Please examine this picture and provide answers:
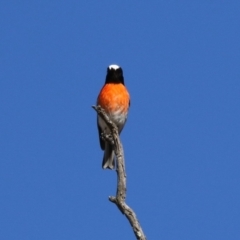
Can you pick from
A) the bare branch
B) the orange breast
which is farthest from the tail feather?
the bare branch

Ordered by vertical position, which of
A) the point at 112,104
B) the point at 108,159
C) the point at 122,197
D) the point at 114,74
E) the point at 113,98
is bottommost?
the point at 122,197

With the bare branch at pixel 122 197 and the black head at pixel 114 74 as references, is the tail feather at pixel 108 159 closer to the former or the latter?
the black head at pixel 114 74

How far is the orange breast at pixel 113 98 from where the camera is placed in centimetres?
1298

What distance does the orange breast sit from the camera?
12984 millimetres

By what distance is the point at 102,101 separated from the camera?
1305 centimetres

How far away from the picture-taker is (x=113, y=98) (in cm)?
1299

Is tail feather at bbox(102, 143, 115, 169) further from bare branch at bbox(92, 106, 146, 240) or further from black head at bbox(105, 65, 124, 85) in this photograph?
bare branch at bbox(92, 106, 146, 240)

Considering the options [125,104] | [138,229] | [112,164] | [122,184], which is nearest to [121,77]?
[125,104]

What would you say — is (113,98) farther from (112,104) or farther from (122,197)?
(122,197)

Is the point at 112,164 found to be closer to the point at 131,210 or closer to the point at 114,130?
the point at 114,130

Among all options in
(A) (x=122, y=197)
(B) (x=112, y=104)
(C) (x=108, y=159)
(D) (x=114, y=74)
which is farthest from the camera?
(D) (x=114, y=74)

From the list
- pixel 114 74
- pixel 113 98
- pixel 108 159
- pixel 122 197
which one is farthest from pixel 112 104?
pixel 122 197

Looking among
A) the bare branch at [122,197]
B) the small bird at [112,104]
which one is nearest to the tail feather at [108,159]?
the small bird at [112,104]

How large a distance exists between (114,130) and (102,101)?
417cm
